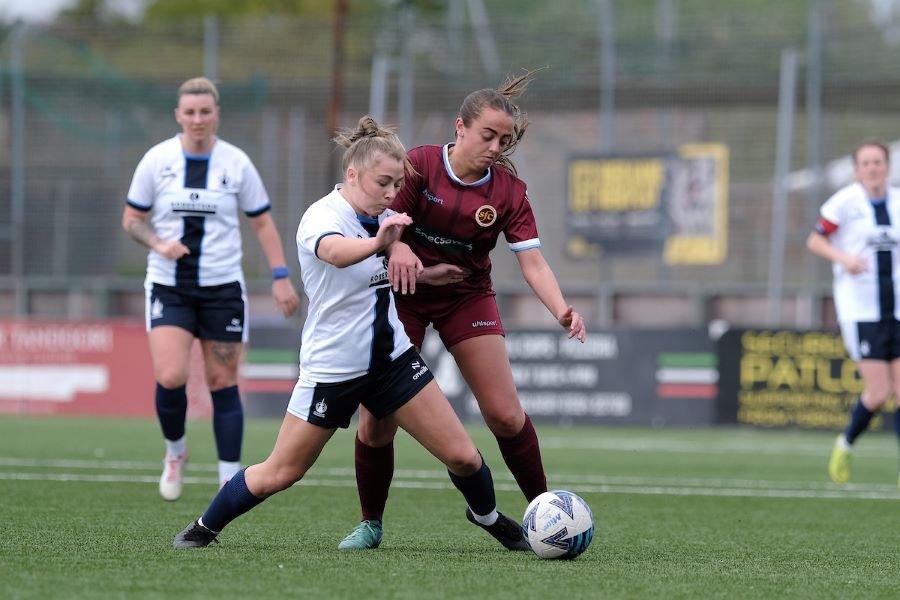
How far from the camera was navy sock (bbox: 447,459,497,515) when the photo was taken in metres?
5.68

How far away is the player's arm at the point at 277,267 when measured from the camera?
24.7 ft

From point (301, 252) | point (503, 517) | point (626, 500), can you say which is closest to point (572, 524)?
point (503, 517)

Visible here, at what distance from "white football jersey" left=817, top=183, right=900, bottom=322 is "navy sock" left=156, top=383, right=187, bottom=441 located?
15.0 feet

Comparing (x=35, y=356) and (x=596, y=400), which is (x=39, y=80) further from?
(x=596, y=400)

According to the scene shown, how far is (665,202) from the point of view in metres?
19.1

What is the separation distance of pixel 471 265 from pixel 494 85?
13811 millimetres

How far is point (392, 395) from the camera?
5383 millimetres

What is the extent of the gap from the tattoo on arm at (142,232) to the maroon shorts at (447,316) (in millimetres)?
1998

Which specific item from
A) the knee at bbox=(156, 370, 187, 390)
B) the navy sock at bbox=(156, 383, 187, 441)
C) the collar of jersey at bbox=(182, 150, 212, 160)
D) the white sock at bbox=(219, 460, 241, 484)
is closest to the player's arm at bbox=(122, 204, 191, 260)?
the collar of jersey at bbox=(182, 150, 212, 160)

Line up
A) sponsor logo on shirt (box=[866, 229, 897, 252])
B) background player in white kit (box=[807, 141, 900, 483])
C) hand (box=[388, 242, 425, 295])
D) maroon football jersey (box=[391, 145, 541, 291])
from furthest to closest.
Result: sponsor logo on shirt (box=[866, 229, 897, 252]), background player in white kit (box=[807, 141, 900, 483]), maroon football jersey (box=[391, 145, 541, 291]), hand (box=[388, 242, 425, 295])

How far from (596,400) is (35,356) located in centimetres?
676

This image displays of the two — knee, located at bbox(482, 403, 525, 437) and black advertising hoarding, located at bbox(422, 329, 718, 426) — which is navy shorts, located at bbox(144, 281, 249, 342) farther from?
black advertising hoarding, located at bbox(422, 329, 718, 426)

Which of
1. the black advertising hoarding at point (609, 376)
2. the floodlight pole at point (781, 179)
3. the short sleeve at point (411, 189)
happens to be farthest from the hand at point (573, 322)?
the floodlight pole at point (781, 179)

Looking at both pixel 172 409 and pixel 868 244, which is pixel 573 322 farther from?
pixel 868 244
